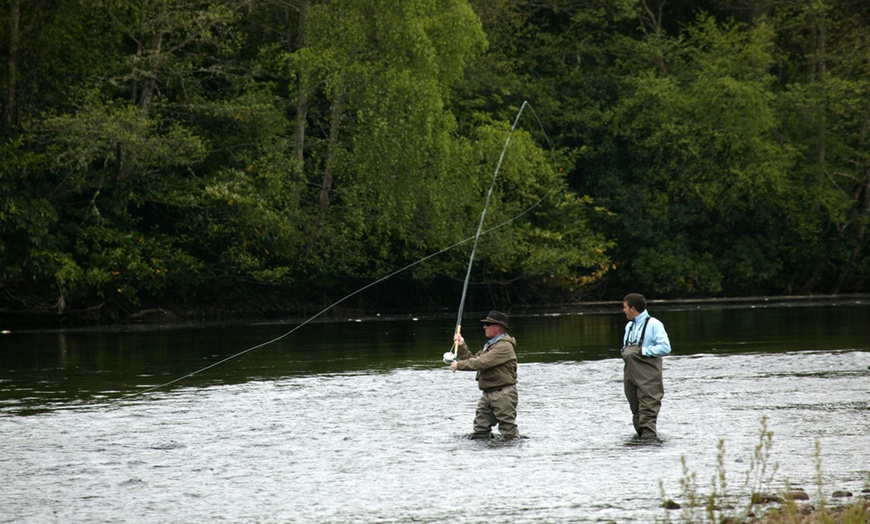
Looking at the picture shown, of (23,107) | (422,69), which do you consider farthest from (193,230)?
(422,69)

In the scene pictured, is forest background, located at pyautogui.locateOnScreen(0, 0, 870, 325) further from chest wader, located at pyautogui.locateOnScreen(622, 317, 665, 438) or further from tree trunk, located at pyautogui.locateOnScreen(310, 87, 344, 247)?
chest wader, located at pyautogui.locateOnScreen(622, 317, 665, 438)

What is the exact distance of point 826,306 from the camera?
121 feet

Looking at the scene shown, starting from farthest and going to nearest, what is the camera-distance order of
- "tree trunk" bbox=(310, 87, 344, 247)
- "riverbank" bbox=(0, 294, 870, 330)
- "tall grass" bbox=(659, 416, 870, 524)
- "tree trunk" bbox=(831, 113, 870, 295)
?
"tree trunk" bbox=(831, 113, 870, 295) < "tree trunk" bbox=(310, 87, 344, 247) < "riverbank" bbox=(0, 294, 870, 330) < "tall grass" bbox=(659, 416, 870, 524)

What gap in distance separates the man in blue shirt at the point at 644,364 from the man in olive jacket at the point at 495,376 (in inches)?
44.1

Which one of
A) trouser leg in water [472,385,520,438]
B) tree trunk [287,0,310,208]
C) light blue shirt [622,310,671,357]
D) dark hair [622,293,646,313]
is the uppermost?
tree trunk [287,0,310,208]

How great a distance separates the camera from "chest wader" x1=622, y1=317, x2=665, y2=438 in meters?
11.9

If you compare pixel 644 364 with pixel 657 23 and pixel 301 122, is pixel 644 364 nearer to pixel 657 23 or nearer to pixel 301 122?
pixel 301 122

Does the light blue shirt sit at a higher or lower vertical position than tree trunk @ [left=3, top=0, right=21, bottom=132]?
lower

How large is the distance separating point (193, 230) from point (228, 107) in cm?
372

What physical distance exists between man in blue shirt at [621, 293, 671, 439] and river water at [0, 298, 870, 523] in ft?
1.07

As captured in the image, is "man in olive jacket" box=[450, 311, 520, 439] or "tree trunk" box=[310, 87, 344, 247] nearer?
"man in olive jacket" box=[450, 311, 520, 439]

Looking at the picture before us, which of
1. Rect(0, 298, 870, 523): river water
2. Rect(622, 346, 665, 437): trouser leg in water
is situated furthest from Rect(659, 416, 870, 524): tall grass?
Rect(622, 346, 665, 437): trouser leg in water

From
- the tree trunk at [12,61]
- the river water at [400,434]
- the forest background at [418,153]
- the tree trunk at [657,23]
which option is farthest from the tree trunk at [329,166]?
the tree trunk at [657,23]

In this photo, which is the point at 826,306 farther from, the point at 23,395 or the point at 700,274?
the point at 23,395
